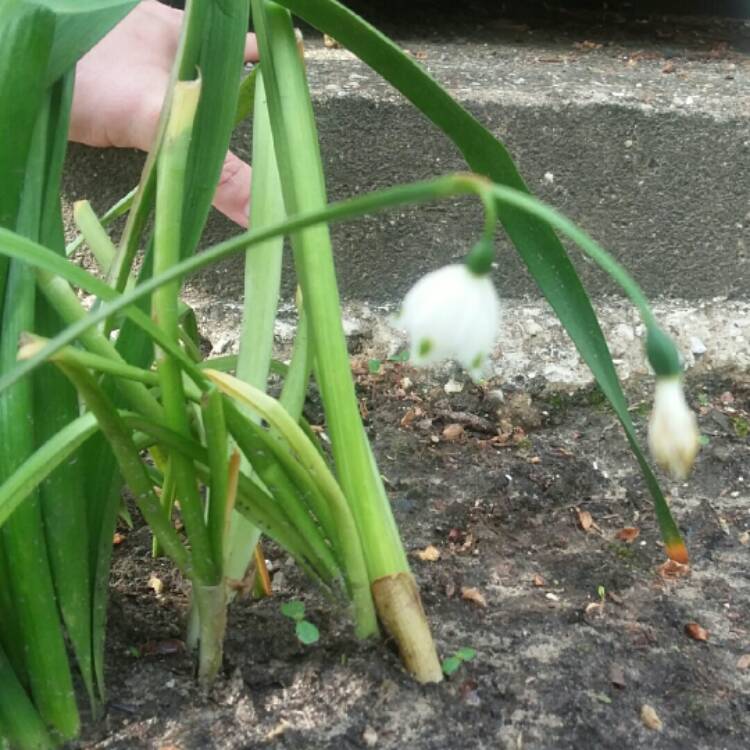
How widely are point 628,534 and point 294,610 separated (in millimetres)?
366

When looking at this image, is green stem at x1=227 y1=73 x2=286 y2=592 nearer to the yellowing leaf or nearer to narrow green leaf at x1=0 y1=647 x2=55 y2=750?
narrow green leaf at x1=0 y1=647 x2=55 y2=750

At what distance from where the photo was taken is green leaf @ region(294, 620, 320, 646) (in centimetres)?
65

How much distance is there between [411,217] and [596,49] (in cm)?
60

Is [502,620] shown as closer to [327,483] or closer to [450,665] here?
[450,665]

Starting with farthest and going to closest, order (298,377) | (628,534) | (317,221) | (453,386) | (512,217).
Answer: (453,386) < (628,534) < (298,377) < (512,217) < (317,221)

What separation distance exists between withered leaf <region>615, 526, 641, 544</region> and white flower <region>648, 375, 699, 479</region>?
0.53 m

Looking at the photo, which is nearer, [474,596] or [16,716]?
[16,716]

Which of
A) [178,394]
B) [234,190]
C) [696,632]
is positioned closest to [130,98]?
[234,190]

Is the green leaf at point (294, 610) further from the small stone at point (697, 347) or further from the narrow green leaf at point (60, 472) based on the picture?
the small stone at point (697, 347)

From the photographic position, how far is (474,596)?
0.76 meters

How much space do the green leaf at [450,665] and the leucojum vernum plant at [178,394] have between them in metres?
0.01

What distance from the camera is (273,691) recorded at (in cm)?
63

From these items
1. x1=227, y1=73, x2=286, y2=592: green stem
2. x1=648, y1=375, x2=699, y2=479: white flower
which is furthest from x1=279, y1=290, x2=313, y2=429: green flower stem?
x1=648, y1=375, x2=699, y2=479: white flower

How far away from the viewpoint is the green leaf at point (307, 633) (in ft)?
2.12
